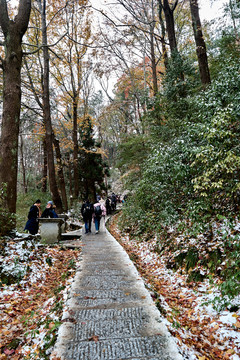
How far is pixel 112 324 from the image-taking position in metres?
2.88

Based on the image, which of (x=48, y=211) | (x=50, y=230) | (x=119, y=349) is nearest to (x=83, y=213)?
(x=48, y=211)

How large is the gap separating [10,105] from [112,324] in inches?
233

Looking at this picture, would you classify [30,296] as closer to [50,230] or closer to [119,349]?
[119,349]

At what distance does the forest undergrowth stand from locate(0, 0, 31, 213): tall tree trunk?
4418mm

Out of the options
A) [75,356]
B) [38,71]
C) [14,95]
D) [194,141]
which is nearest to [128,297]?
[75,356]

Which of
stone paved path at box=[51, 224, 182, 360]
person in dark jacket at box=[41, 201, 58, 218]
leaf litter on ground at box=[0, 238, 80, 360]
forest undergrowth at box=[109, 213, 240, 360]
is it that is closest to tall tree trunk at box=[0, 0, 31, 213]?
leaf litter on ground at box=[0, 238, 80, 360]

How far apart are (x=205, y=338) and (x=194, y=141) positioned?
3893mm

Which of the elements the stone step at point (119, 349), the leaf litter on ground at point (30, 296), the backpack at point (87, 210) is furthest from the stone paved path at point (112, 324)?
the backpack at point (87, 210)

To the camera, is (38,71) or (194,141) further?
(38,71)

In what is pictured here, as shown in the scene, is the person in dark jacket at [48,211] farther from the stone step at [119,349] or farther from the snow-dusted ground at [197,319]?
the stone step at [119,349]

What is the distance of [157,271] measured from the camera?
590cm

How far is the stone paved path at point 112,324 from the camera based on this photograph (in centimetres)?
237

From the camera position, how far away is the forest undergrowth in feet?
9.95

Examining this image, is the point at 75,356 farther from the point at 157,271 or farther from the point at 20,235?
the point at 20,235
